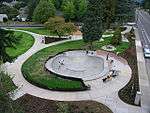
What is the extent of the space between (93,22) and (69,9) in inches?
1026

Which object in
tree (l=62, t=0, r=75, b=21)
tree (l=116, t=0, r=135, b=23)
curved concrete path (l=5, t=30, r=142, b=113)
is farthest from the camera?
tree (l=62, t=0, r=75, b=21)

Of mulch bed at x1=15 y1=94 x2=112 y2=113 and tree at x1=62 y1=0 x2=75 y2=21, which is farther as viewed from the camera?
tree at x1=62 y1=0 x2=75 y2=21

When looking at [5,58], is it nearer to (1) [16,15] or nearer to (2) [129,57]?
(2) [129,57]

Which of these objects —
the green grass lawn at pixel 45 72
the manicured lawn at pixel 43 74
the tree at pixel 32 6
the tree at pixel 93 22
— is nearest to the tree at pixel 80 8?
the tree at pixel 32 6

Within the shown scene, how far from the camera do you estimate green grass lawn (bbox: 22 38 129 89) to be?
3522 cm

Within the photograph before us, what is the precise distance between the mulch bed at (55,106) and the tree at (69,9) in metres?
43.6

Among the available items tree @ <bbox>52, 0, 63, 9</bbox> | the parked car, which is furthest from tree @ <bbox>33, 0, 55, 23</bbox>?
the parked car

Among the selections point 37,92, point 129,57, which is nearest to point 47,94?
point 37,92

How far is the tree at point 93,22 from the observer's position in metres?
48.2

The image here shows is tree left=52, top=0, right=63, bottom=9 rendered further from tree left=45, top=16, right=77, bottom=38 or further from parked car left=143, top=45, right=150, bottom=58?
parked car left=143, top=45, right=150, bottom=58

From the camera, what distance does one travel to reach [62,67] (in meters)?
40.6

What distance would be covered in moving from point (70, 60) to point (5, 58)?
19377 mm

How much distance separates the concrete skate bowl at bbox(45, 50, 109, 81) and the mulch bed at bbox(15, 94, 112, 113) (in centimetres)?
591

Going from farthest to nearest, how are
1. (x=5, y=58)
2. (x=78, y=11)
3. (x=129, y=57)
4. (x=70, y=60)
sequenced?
(x=78, y=11)
(x=129, y=57)
(x=70, y=60)
(x=5, y=58)
